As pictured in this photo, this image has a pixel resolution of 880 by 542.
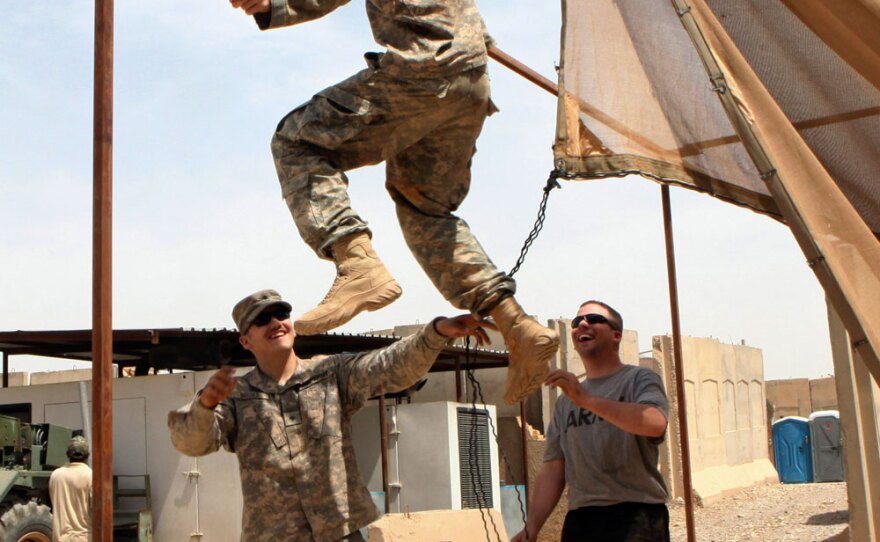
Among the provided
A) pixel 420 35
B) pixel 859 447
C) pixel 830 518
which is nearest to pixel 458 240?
pixel 420 35

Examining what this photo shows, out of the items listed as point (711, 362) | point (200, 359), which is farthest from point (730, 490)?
point (200, 359)

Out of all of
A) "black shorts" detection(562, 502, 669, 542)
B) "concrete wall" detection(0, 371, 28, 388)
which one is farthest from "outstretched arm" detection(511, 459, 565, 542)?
"concrete wall" detection(0, 371, 28, 388)

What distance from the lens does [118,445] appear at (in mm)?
15289

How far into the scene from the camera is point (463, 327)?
360cm

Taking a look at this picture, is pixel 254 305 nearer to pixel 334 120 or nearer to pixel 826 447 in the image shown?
pixel 334 120

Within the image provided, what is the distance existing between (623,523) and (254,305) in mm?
1523

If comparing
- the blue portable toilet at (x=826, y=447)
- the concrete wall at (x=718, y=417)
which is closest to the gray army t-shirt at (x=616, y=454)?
the concrete wall at (x=718, y=417)

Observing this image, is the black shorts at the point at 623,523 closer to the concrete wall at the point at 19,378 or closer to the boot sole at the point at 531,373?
the boot sole at the point at 531,373


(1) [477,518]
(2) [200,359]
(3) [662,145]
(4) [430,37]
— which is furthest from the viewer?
(2) [200,359]

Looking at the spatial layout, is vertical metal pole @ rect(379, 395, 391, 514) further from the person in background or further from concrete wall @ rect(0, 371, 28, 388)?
concrete wall @ rect(0, 371, 28, 388)

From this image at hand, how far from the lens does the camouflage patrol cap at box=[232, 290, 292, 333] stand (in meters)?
3.85

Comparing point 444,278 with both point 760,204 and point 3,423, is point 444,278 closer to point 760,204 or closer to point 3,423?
point 760,204

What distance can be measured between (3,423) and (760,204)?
1125 centimetres

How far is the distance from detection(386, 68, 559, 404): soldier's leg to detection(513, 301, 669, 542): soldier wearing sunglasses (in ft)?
1.77
